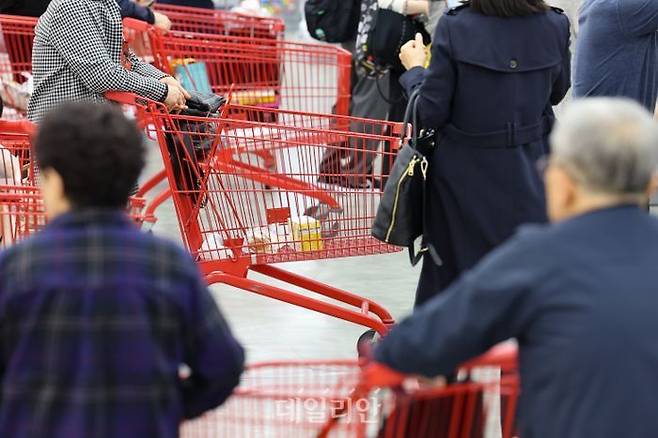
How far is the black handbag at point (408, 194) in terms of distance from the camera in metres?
3.71

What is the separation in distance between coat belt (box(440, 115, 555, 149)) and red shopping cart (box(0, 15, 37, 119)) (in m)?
3.27

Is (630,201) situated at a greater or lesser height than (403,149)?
greater

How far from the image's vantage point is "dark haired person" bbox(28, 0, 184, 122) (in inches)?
173

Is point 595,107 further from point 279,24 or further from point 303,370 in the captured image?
point 279,24

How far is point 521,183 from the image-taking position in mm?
3689

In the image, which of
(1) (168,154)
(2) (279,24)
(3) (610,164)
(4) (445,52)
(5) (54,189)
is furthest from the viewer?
(2) (279,24)

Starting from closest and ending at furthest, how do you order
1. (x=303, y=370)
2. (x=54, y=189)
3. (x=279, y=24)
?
(x=54, y=189) < (x=303, y=370) < (x=279, y=24)

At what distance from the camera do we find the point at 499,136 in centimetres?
366

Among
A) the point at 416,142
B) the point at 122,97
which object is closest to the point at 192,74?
the point at 122,97

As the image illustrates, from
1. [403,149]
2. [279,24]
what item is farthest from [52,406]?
[279,24]

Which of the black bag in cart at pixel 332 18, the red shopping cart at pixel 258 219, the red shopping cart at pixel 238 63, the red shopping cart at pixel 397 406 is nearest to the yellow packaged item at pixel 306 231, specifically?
the red shopping cart at pixel 258 219

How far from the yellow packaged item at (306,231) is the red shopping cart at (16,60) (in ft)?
8.27

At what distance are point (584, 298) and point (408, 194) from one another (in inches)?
68.9

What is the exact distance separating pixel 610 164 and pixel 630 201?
0.31 ft
